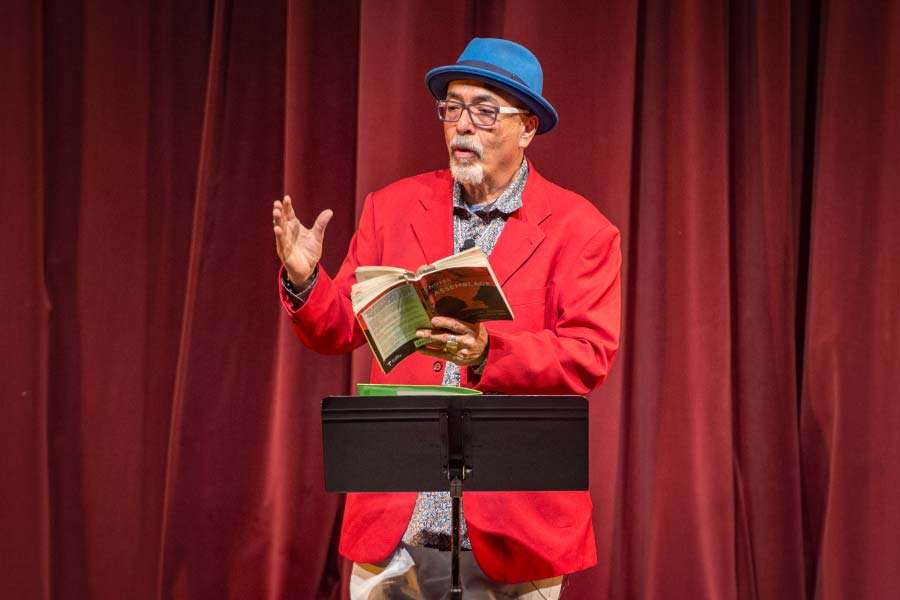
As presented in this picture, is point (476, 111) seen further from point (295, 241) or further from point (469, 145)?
point (295, 241)

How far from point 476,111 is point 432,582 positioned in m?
1.14

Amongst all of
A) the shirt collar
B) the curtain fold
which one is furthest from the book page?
the curtain fold

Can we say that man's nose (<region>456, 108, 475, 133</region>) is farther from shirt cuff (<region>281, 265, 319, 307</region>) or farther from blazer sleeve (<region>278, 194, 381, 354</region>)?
shirt cuff (<region>281, 265, 319, 307</region>)

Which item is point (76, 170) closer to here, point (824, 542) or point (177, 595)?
point (177, 595)

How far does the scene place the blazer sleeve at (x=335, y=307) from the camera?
2129mm

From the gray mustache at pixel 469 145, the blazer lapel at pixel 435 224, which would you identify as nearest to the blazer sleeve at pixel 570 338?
the blazer lapel at pixel 435 224

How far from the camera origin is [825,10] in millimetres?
3236

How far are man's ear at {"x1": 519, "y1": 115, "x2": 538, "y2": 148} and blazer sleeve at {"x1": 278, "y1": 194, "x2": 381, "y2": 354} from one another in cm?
42

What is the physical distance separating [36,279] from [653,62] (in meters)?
2.22

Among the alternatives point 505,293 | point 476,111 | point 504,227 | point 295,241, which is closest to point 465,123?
point 476,111

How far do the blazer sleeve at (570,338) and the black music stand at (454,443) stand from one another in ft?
0.54

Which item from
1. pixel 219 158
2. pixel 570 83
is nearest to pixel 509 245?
pixel 570 83

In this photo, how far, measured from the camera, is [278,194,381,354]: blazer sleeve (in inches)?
83.8

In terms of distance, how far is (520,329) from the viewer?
90.0 inches
